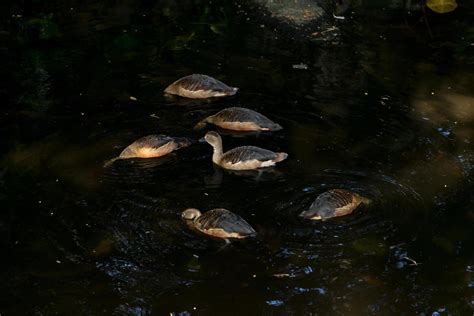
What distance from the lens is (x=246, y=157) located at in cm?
754

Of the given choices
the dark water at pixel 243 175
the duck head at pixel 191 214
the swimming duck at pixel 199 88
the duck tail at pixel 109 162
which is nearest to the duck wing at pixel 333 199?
the dark water at pixel 243 175

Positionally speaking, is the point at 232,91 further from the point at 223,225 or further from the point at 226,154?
the point at 223,225

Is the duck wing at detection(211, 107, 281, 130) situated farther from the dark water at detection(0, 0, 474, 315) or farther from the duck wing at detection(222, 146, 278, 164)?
the duck wing at detection(222, 146, 278, 164)

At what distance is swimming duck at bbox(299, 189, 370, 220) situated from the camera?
6.38 metres

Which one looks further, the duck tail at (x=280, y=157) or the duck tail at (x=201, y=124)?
the duck tail at (x=201, y=124)

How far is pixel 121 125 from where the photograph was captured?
28.0 ft

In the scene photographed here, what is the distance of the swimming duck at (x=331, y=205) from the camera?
6384mm

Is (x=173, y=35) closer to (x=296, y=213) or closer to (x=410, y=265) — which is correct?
(x=296, y=213)

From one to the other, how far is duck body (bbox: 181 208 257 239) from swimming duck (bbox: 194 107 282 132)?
7.32 ft

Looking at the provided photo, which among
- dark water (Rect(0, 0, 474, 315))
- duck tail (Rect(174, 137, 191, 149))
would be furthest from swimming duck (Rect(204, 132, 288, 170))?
duck tail (Rect(174, 137, 191, 149))

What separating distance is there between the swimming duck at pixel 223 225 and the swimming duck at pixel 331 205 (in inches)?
23.0

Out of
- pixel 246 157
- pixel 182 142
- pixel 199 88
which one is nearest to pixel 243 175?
pixel 246 157

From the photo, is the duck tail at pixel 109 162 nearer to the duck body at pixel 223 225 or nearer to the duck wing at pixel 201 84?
the duck body at pixel 223 225

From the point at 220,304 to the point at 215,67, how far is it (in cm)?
567
